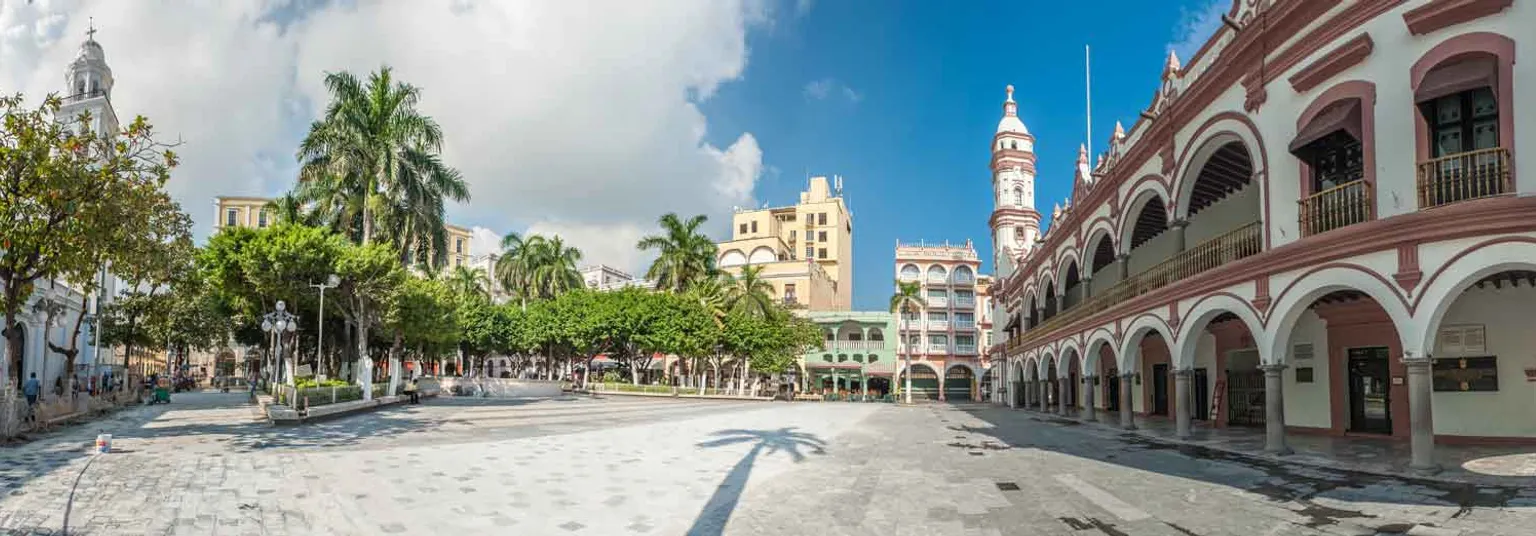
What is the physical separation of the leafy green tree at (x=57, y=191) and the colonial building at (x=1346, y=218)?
70.6ft

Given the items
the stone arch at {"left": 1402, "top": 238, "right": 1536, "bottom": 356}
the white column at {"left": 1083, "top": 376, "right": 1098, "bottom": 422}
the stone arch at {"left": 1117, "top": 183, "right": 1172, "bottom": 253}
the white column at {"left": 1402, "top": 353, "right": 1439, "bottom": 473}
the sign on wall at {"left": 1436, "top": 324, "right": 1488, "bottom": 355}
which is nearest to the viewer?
the stone arch at {"left": 1402, "top": 238, "right": 1536, "bottom": 356}

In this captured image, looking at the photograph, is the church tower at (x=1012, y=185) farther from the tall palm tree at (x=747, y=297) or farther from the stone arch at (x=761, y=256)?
the stone arch at (x=761, y=256)

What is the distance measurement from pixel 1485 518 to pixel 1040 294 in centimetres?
3226

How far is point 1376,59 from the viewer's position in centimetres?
1423

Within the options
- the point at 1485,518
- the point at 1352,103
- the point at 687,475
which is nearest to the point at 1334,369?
the point at 1352,103

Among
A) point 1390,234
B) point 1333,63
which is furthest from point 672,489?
point 1333,63

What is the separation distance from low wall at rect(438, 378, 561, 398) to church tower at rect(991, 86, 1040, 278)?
3208 cm

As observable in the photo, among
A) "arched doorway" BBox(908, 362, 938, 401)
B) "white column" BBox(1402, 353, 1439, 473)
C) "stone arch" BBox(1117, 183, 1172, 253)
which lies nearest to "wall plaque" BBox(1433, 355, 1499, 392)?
"white column" BBox(1402, 353, 1439, 473)

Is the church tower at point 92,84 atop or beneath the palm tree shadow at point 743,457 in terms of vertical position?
atop

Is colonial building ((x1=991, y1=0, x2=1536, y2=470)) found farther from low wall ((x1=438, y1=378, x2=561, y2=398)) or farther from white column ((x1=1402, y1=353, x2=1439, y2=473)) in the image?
low wall ((x1=438, y1=378, x2=561, y2=398))

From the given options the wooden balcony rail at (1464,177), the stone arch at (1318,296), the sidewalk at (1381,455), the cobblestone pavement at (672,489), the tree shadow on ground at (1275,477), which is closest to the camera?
the cobblestone pavement at (672,489)

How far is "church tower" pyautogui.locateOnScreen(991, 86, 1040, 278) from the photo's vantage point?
62125 mm

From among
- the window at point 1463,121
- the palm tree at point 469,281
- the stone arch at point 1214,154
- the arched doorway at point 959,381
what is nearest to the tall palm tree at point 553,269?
the palm tree at point 469,281

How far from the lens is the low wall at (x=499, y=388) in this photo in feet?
152
